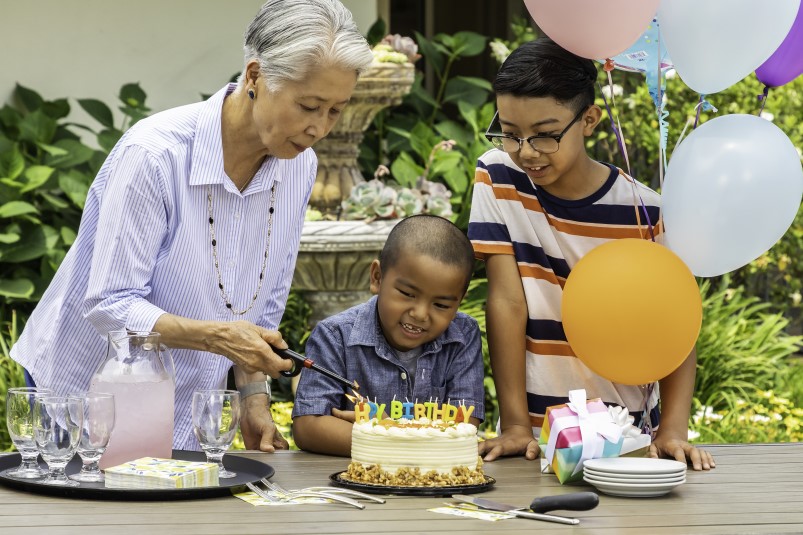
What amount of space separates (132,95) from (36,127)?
23.1 inches

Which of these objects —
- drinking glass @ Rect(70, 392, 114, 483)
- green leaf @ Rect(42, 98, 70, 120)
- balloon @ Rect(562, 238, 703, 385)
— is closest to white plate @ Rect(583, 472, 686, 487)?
balloon @ Rect(562, 238, 703, 385)

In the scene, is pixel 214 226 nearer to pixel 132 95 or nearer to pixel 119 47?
pixel 132 95

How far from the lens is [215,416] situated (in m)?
2.49

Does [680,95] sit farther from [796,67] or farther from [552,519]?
[552,519]

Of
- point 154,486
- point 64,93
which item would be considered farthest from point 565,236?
point 64,93

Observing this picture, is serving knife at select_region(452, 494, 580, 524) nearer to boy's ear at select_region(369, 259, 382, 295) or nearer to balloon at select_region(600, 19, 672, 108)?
boy's ear at select_region(369, 259, 382, 295)

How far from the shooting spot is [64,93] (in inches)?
283

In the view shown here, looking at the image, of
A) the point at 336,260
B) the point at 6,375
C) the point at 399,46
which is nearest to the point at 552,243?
the point at 336,260

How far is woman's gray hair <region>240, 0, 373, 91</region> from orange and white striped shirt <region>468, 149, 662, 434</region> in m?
0.59

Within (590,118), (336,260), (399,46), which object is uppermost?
(399,46)

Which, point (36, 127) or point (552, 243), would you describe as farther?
point (36, 127)

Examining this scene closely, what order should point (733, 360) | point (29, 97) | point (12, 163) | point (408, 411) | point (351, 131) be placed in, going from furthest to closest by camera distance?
1. point (29, 97)
2. point (351, 131)
3. point (12, 163)
4. point (733, 360)
5. point (408, 411)

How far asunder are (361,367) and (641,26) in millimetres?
1105

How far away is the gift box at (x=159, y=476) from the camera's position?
7.90 ft
